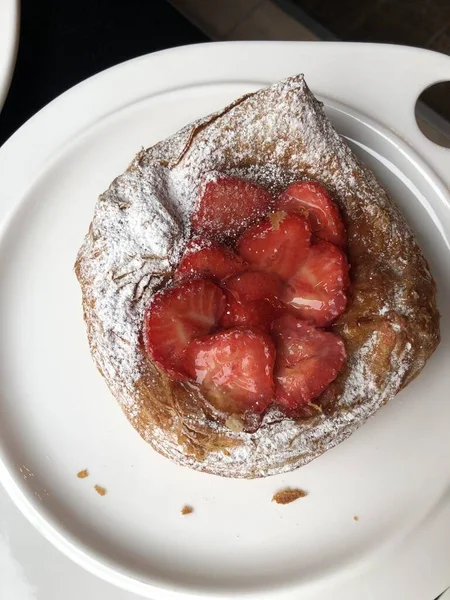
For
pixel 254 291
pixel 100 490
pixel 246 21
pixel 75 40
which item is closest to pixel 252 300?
pixel 254 291

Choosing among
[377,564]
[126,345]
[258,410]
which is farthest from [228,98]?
[377,564]

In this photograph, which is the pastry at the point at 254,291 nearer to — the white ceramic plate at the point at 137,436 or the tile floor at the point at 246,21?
the white ceramic plate at the point at 137,436

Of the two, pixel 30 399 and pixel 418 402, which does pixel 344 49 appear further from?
pixel 30 399

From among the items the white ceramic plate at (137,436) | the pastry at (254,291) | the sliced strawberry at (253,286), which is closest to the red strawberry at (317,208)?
the pastry at (254,291)

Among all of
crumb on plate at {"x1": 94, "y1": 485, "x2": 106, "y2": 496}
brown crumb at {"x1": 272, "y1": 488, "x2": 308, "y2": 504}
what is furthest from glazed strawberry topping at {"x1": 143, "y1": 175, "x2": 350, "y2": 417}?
crumb on plate at {"x1": 94, "y1": 485, "x2": 106, "y2": 496}

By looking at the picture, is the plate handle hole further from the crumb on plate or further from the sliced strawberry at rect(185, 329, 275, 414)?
the crumb on plate

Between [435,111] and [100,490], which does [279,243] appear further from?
[435,111]
